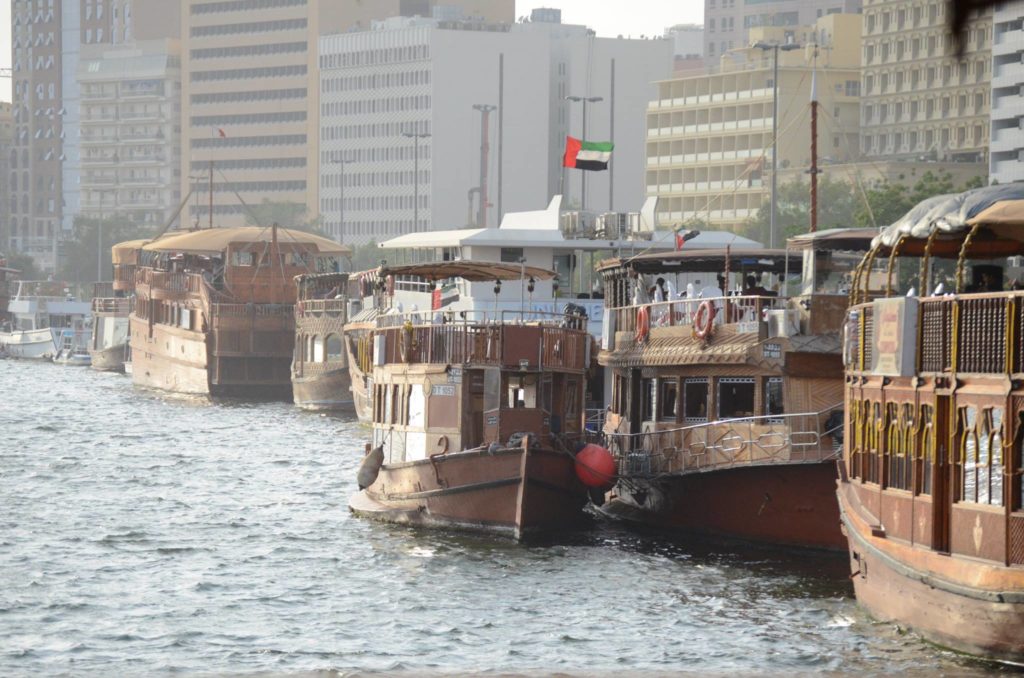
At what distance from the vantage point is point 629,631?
2647cm

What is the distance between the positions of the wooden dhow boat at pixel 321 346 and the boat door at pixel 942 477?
5062 centimetres

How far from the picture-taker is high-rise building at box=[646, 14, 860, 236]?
14200 cm

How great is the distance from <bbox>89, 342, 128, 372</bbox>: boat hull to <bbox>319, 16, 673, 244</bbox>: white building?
6123 centimetres

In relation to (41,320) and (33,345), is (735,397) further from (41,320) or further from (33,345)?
(41,320)

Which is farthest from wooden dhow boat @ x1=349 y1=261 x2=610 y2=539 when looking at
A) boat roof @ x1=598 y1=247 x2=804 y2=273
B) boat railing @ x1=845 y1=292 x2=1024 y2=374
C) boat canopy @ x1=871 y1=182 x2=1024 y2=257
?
boat railing @ x1=845 y1=292 x2=1024 y2=374

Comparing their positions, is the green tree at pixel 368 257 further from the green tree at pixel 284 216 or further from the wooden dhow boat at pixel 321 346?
the wooden dhow boat at pixel 321 346

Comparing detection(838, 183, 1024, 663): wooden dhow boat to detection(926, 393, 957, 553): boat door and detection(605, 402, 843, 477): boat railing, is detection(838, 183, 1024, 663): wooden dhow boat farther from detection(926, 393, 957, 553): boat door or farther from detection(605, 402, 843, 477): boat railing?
detection(605, 402, 843, 477): boat railing

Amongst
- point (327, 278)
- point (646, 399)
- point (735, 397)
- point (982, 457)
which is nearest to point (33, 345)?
point (327, 278)

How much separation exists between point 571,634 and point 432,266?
53.0 feet

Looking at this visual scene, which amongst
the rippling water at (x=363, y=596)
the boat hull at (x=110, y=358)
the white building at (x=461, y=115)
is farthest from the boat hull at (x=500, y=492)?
the white building at (x=461, y=115)

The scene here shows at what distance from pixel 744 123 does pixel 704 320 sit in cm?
11545

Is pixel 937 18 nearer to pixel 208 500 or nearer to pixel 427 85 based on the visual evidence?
pixel 427 85

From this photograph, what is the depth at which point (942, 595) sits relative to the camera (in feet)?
76.0

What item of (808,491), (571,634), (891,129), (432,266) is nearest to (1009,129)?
(891,129)
